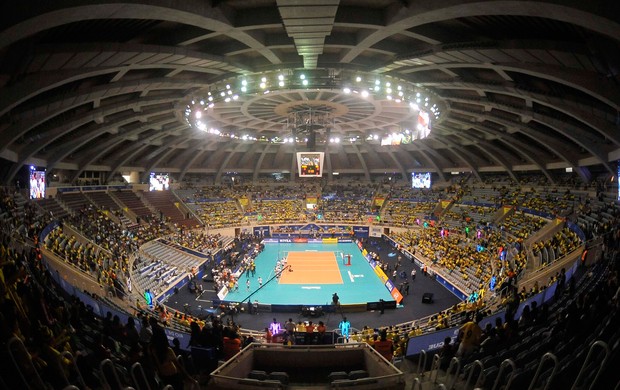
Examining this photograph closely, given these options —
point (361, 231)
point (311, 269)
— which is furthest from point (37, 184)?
point (361, 231)

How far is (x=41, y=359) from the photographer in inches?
196

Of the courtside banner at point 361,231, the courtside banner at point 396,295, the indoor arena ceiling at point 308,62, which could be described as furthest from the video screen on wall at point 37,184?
the courtside banner at point 361,231

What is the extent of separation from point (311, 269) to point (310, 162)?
10.3m

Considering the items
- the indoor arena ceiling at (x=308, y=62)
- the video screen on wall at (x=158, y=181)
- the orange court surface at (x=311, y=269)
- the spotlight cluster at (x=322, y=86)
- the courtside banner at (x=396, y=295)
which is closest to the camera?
the indoor arena ceiling at (x=308, y=62)

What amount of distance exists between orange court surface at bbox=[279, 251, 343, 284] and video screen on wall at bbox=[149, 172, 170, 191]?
75.9ft

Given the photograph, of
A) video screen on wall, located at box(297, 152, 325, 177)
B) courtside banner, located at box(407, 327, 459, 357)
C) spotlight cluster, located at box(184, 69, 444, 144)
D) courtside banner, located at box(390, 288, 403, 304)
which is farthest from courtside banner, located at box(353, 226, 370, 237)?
courtside banner, located at box(407, 327, 459, 357)

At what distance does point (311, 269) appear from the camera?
105 feet

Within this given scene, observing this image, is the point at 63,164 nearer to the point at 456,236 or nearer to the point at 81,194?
the point at 81,194

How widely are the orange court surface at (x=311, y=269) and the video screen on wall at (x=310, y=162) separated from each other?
929 cm

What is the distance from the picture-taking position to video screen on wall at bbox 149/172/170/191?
1879 inches

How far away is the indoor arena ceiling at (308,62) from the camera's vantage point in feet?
30.3

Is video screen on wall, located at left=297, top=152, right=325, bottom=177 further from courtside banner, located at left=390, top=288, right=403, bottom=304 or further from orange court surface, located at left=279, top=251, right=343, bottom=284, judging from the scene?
courtside banner, located at left=390, top=288, right=403, bottom=304

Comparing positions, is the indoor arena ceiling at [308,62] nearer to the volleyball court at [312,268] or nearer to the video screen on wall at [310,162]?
the video screen on wall at [310,162]

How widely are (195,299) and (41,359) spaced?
63.6ft
